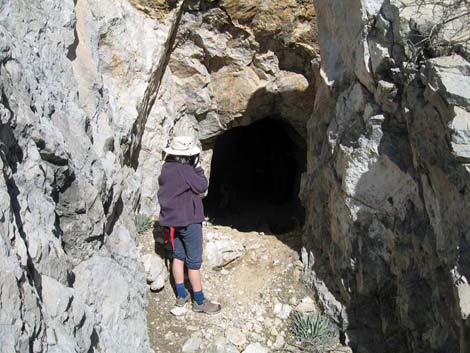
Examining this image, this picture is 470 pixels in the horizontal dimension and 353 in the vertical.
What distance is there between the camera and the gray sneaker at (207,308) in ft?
19.2

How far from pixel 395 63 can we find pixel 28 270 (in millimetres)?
3240

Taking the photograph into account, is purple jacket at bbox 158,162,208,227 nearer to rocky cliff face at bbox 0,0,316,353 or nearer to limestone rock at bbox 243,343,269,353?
rocky cliff face at bbox 0,0,316,353

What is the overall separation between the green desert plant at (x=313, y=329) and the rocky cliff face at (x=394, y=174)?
16cm

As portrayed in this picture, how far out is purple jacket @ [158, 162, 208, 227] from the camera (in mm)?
5656

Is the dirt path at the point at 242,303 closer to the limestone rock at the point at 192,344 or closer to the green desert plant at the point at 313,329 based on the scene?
the limestone rock at the point at 192,344

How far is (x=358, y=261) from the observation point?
550 centimetres

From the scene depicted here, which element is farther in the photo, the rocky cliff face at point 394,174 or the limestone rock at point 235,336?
the limestone rock at point 235,336

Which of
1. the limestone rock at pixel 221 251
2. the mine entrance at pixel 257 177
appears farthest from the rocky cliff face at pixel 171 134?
the mine entrance at pixel 257 177

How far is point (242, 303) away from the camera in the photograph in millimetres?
6043

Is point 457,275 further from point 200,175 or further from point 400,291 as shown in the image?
point 200,175

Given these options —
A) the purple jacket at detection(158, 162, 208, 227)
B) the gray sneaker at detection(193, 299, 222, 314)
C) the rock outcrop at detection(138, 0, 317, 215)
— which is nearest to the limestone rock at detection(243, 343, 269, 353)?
the gray sneaker at detection(193, 299, 222, 314)

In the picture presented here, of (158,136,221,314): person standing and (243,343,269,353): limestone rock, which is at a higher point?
(158,136,221,314): person standing

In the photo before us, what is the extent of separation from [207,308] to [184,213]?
1006 mm

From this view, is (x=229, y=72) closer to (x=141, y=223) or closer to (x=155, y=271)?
(x=141, y=223)
